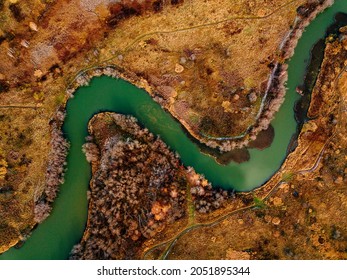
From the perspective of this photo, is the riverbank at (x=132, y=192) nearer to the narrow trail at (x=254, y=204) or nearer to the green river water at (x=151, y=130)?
the narrow trail at (x=254, y=204)

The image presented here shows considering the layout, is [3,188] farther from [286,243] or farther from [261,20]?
[261,20]

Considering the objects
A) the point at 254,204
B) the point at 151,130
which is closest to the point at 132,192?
the point at 151,130

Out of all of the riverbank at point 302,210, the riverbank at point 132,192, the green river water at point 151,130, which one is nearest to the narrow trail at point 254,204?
the riverbank at point 302,210

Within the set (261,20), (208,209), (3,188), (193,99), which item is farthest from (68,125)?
(261,20)

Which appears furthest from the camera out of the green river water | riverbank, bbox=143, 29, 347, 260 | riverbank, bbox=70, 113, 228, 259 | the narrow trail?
the green river water

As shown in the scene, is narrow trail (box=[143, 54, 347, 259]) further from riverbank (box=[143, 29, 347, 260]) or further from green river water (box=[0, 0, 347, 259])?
green river water (box=[0, 0, 347, 259])

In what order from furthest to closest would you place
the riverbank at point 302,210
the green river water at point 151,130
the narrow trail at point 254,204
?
the green river water at point 151,130 < the riverbank at point 302,210 < the narrow trail at point 254,204

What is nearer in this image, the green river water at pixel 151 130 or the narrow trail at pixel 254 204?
the narrow trail at pixel 254 204

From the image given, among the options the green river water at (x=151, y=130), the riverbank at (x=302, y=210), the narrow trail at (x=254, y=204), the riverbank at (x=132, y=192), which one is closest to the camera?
the riverbank at (x=132, y=192)

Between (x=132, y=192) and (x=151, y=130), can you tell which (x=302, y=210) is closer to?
(x=132, y=192)

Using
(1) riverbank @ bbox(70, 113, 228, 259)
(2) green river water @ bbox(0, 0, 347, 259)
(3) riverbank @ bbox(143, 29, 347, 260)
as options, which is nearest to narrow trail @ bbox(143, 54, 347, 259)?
(3) riverbank @ bbox(143, 29, 347, 260)
